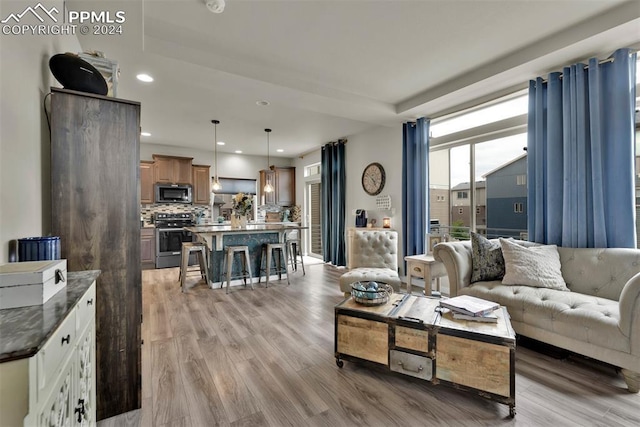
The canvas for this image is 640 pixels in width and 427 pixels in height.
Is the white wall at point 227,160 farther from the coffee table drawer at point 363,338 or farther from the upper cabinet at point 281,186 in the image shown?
the coffee table drawer at point 363,338

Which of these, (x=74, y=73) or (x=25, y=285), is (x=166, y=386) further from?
(x=74, y=73)

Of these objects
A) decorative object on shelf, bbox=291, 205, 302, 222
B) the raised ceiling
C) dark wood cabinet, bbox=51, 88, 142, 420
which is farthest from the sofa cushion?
decorative object on shelf, bbox=291, 205, 302, 222

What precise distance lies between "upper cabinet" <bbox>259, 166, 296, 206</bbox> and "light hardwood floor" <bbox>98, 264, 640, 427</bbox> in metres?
5.15

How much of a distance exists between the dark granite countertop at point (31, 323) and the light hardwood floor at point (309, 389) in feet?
3.80

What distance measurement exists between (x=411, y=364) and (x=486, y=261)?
63.2 inches

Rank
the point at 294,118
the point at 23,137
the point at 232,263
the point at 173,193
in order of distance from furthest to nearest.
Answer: the point at 173,193 < the point at 294,118 < the point at 232,263 < the point at 23,137

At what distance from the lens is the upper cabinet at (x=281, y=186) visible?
802 centimetres

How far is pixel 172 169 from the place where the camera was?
666 cm

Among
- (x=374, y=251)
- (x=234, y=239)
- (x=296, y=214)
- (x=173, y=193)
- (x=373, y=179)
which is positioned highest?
(x=373, y=179)

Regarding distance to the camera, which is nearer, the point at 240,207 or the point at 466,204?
the point at 466,204

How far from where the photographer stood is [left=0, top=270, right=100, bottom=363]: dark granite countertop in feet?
2.25

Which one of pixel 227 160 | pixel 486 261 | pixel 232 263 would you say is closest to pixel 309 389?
pixel 486 261

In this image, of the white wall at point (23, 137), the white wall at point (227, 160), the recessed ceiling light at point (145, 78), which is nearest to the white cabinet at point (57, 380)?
the white wall at point (23, 137)

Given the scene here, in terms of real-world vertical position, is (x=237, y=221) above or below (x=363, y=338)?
above
